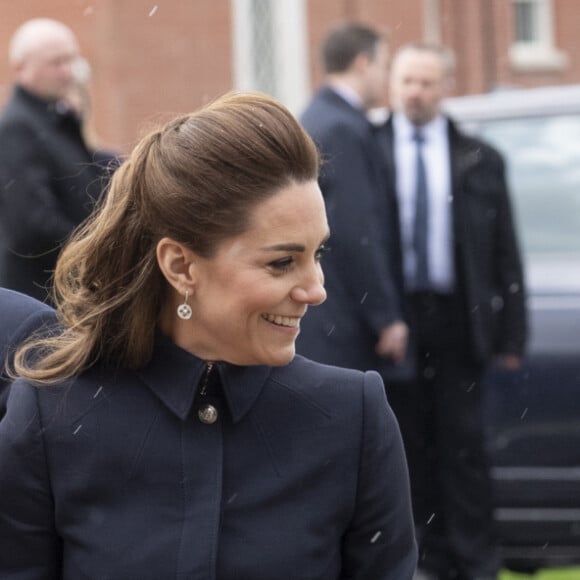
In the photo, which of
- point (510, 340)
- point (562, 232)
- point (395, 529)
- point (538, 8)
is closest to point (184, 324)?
point (395, 529)

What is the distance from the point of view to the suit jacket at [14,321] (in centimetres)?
292

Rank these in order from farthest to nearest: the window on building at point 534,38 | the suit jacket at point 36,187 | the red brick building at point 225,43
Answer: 1. the window on building at point 534,38
2. the red brick building at point 225,43
3. the suit jacket at point 36,187

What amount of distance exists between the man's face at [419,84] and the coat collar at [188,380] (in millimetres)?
Result: 3716

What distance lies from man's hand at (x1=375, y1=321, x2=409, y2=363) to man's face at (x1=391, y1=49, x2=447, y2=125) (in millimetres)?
954

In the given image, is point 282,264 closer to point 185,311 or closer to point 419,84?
point 185,311

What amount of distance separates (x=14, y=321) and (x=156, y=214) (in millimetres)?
425

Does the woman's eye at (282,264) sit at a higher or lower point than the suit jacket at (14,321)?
higher

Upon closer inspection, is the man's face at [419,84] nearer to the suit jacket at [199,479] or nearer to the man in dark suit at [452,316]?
the man in dark suit at [452,316]

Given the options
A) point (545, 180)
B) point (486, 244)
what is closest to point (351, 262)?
point (486, 244)

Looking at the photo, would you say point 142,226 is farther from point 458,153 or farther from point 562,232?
point 562,232

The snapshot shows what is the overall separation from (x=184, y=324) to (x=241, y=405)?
0.62ft

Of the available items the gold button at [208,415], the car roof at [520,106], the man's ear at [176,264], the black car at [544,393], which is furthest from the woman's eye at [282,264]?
the car roof at [520,106]

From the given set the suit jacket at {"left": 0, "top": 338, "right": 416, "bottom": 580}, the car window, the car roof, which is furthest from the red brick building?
the suit jacket at {"left": 0, "top": 338, "right": 416, "bottom": 580}

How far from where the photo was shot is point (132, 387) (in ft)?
9.01
